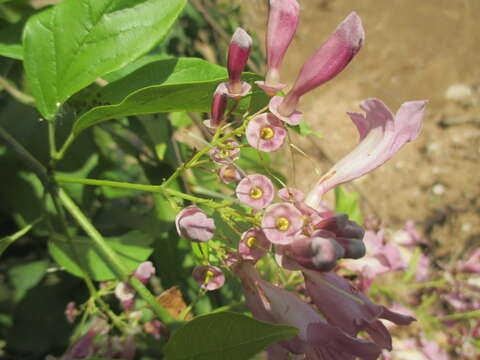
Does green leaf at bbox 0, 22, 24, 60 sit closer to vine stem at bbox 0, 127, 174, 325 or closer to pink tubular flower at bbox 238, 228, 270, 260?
vine stem at bbox 0, 127, 174, 325

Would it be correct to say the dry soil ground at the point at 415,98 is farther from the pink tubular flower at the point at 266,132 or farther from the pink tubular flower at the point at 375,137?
the pink tubular flower at the point at 266,132

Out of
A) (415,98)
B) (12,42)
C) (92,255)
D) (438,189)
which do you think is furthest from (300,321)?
(415,98)

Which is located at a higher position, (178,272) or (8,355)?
(178,272)

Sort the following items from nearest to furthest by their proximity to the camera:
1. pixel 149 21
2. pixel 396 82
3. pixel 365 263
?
pixel 149 21 → pixel 365 263 → pixel 396 82

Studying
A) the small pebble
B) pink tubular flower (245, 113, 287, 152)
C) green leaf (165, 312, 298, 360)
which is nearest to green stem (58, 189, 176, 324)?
green leaf (165, 312, 298, 360)

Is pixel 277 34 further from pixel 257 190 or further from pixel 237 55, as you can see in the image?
pixel 257 190

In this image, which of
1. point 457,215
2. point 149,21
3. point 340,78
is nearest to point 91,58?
point 149,21

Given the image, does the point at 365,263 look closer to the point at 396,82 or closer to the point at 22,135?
the point at 22,135
